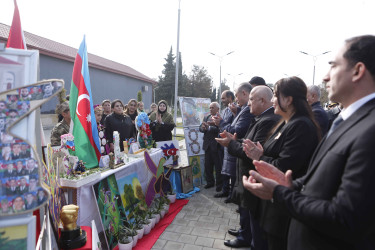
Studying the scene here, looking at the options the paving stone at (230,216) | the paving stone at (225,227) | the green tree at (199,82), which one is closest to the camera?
the paving stone at (225,227)

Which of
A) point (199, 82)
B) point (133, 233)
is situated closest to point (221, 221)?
point (133, 233)

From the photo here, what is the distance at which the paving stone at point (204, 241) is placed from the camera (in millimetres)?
2968

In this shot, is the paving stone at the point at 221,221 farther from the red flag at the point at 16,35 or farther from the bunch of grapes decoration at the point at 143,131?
the red flag at the point at 16,35

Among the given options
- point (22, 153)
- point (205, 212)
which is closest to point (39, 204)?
point (22, 153)

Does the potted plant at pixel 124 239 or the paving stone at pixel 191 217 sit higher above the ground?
the potted plant at pixel 124 239

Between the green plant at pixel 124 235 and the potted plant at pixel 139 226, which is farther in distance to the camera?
the potted plant at pixel 139 226

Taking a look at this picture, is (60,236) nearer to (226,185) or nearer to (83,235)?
(83,235)

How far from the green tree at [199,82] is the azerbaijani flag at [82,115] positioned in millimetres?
34909

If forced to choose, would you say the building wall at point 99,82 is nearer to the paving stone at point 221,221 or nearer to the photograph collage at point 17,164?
the paving stone at point 221,221

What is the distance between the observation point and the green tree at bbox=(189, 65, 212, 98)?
37750 millimetres

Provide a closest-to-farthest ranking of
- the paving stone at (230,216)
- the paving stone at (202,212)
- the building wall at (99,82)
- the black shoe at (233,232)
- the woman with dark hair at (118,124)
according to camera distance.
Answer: the black shoe at (233,232), the paving stone at (230,216), the paving stone at (202,212), the woman with dark hair at (118,124), the building wall at (99,82)

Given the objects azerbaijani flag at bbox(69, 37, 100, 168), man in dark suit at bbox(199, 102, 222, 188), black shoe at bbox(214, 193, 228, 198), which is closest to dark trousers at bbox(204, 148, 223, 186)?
man in dark suit at bbox(199, 102, 222, 188)

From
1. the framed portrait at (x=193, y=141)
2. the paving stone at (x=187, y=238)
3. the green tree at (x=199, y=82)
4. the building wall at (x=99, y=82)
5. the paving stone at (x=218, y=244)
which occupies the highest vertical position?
the green tree at (x=199, y=82)

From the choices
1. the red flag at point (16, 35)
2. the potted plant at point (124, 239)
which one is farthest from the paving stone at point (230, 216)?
the red flag at point (16, 35)
